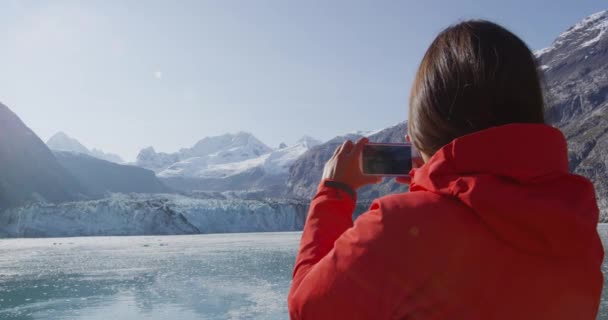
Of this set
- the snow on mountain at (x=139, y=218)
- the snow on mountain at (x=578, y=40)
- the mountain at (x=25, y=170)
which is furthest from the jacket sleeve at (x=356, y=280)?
the snow on mountain at (x=578, y=40)

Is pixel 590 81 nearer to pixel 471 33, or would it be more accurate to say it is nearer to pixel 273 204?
pixel 273 204

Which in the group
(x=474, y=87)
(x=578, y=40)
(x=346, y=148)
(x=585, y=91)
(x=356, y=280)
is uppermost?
(x=578, y=40)

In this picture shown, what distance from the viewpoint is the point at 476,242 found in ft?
3.46

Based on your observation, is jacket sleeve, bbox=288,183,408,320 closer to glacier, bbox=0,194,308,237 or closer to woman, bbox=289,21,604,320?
woman, bbox=289,21,604,320

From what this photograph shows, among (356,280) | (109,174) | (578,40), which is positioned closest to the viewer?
(356,280)

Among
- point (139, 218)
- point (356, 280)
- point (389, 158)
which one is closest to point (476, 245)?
point (356, 280)

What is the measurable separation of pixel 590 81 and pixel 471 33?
5440 inches

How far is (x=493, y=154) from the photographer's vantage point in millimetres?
1081

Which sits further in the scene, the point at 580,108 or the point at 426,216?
the point at 580,108

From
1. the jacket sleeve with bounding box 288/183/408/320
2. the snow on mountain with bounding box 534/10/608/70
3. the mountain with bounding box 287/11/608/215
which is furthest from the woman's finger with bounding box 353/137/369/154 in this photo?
the snow on mountain with bounding box 534/10/608/70

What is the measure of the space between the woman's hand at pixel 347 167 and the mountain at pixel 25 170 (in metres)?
92.6

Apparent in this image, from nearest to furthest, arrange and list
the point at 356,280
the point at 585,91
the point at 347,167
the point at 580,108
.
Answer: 1. the point at 356,280
2. the point at 347,167
3. the point at 580,108
4. the point at 585,91

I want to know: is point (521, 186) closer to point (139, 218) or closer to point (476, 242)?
point (476, 242)

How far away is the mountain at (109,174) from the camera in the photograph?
157875 millimetres
